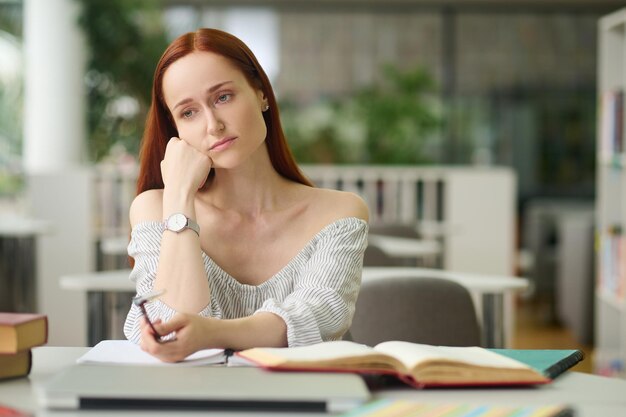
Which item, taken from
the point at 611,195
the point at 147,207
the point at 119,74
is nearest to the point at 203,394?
the point at 147,207

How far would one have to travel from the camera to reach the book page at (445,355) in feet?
4.67

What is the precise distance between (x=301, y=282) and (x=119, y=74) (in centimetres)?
632

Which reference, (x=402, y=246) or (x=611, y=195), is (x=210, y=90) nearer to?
(x=402, y=246)

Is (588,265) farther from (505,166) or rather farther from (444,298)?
(505,166)

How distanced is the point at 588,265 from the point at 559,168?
17.4 feet

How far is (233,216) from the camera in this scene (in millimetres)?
2055

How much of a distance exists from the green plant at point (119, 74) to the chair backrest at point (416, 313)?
17.7ft

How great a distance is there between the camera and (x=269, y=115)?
6.84 ft

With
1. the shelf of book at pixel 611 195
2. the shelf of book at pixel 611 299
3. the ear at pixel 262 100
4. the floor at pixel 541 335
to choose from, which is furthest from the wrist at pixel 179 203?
the floor at pixel 541 335

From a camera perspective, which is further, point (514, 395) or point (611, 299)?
point (611, 299)

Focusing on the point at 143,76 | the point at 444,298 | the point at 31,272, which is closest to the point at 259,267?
the point at 444,298

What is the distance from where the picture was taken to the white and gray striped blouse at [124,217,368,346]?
72.6 inches

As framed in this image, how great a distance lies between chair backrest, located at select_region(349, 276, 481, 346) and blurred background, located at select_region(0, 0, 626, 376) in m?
3.12

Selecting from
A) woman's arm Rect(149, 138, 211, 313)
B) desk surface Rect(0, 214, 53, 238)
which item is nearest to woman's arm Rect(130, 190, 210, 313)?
woman's arm Rect(149, 138, 211, 313)
